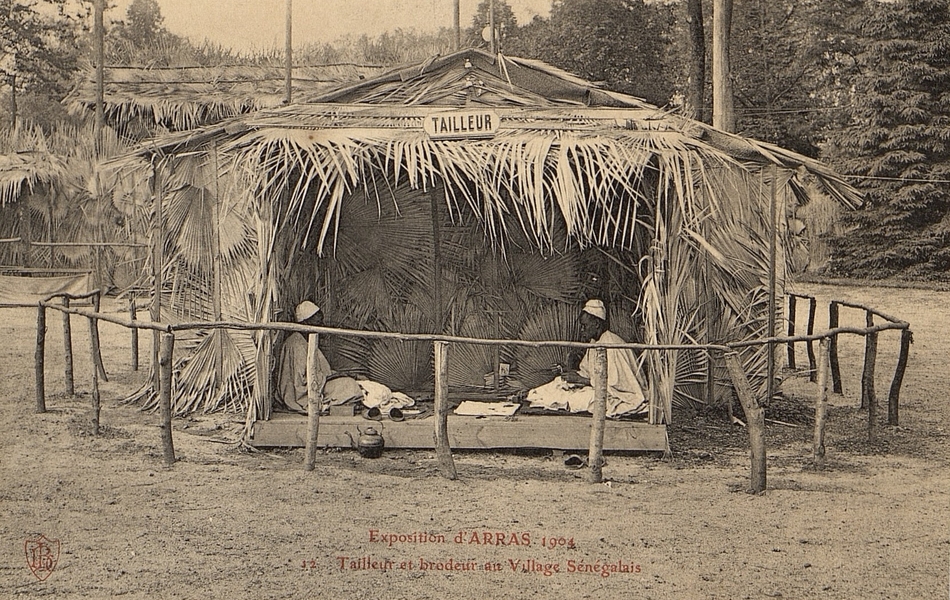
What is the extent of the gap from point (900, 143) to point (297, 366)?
37.3 feet

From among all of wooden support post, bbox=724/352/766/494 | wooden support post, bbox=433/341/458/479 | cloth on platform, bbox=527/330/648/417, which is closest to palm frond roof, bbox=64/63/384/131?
cloth on platform, bbox=527/330/648/417

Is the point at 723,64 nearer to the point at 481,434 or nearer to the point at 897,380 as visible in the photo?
the point at 897,380

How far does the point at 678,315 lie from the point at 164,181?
5233 mm

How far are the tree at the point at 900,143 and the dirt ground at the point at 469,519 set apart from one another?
5637 mm

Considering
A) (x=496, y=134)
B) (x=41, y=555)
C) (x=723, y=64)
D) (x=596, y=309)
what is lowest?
(x=41, y=555)

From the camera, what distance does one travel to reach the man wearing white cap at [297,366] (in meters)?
8.34

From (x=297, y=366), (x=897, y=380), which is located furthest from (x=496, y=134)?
(x=897, y=380)

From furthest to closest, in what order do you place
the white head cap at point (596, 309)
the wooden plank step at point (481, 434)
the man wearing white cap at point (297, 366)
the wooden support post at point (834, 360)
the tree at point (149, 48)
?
the tree at point (149, 48) < the wooden support post at point (834, 360) < the white head cap at point (596, 309) < the man wearing white cap at point (297, 366) < the wooden plank step at point (481, 434)

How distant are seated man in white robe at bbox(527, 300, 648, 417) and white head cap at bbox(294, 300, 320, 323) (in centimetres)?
199

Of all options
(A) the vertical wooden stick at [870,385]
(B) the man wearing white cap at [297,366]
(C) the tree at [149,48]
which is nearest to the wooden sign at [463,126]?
(B) the man wearing white cap at [297,366]

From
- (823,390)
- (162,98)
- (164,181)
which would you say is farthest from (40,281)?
(823,390)

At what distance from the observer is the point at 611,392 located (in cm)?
836

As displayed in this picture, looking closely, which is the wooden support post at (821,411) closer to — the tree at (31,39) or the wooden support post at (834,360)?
the wooden support post at (834,360)

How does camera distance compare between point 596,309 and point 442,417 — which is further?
point 596,309
